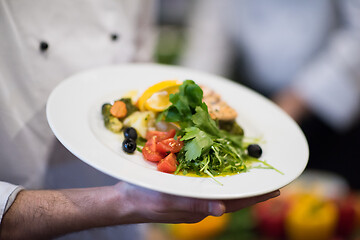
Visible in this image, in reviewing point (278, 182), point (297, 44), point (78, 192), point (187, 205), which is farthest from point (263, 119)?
point (297, 44)

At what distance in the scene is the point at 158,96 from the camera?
1.59 meters

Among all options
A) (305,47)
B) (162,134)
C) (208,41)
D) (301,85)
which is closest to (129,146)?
(162,134)

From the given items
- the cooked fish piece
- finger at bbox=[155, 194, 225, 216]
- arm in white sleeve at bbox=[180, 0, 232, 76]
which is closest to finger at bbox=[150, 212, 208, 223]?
finger at bbox=[155, 194, 225, 216]

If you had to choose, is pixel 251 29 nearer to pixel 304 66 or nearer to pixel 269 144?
pixel 304 66

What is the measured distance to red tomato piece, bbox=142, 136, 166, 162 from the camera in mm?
1342

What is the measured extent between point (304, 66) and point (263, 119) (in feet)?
5.72

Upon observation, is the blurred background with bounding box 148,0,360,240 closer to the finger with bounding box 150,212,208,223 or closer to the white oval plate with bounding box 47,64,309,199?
the white oval plate with bounding box 47,64,309,199

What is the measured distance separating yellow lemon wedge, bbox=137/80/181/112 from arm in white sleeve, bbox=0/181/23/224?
72 cm

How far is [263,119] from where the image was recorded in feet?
5.81

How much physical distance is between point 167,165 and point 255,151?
1.56ft

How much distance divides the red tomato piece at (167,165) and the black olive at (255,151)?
1.39 ft

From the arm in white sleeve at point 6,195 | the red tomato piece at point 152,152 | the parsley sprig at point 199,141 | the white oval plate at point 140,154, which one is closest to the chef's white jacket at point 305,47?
the white oval plate at point 140,154

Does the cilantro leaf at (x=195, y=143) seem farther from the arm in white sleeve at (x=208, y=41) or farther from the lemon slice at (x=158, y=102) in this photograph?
the arm in white sleeve at (x=208, y=41)

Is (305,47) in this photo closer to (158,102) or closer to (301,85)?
(301,85)
